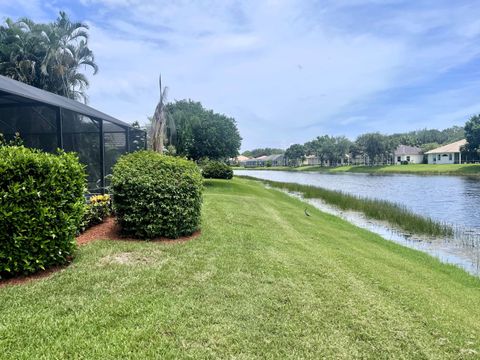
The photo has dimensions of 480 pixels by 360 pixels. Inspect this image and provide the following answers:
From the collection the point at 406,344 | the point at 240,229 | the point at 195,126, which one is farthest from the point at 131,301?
the point at 195,126

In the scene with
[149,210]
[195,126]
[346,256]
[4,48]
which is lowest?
[346,256]

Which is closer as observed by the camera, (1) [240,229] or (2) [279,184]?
(1) [240,229]

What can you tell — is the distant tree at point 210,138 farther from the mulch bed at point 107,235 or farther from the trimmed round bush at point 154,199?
the trimmed round bush at point 154,199

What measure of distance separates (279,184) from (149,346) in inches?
1297

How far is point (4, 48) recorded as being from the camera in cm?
2742

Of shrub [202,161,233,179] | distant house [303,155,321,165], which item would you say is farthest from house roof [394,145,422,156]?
shrub [202,161,233,179]

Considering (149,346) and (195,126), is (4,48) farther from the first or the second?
(149,346)

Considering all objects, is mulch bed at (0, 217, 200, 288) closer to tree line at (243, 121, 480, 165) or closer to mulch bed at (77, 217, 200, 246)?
mulch bed at (77, 217, 200, 246)

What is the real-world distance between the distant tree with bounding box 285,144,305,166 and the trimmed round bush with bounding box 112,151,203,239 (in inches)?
3931

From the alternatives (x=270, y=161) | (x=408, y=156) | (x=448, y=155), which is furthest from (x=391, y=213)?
(x=270, y=161)

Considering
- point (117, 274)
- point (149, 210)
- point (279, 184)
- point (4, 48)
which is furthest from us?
point (279, 184)

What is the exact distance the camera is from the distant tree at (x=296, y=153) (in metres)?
105

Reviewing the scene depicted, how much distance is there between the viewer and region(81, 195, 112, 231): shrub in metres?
6.70

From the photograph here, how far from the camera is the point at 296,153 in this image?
344 feet
